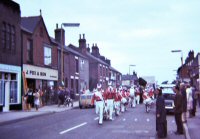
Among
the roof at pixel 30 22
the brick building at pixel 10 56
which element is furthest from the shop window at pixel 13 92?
the roof at pixel 30 22

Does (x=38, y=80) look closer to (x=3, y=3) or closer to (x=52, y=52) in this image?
(x=52, y=52)

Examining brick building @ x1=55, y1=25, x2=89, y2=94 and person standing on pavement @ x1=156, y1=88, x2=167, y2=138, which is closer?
person standing on pavement @ x1=156, y1=88, x2=167, y2=138

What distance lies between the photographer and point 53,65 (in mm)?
41875

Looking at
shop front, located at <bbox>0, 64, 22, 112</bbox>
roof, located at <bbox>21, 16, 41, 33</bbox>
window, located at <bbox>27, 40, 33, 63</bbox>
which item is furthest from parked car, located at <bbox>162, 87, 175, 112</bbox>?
roof, located at <bbox>21, 16, 41, 33</bbox>

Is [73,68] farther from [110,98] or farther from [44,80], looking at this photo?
[110,98]

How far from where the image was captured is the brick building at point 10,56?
29495 mm

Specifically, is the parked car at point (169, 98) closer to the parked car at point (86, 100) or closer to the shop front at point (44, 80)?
the parked car at point (86, 100)

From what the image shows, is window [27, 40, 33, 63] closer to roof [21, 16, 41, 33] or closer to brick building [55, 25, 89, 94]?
roof [21, 16, 41, 33]

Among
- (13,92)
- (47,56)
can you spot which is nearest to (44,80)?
(47,56)

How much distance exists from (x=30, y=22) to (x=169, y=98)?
18.7 m

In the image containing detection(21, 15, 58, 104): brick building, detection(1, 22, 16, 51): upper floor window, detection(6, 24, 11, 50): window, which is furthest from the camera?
detection(21, 15, 58, 104): brick building

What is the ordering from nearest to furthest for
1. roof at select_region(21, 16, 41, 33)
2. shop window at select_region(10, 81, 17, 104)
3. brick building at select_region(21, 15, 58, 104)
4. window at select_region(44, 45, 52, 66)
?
1. shop window at select_region(10, 81, 17, 104)
2. brick building at select_region(21, 15, 58, 104)
3. roof at select_region(21, 16, 41, 33)
4. window at select_region(44, 45, 52, 66)

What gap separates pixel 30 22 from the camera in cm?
3772

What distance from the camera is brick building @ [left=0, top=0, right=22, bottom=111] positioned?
2950cm
